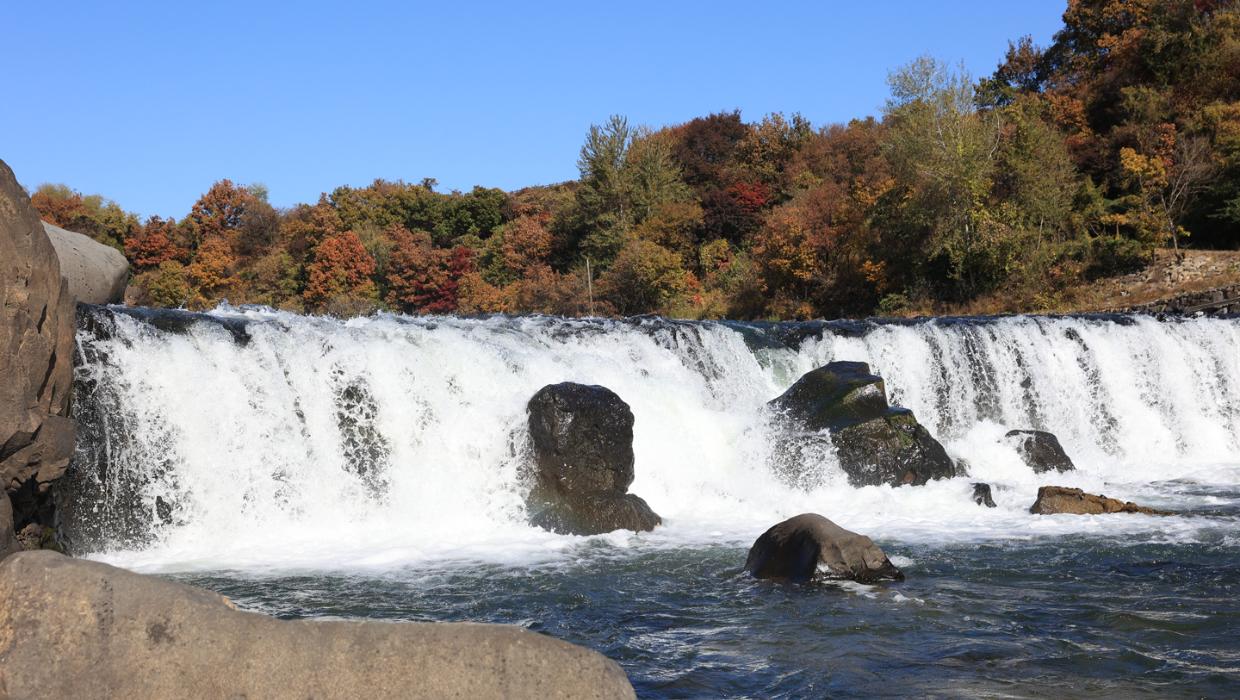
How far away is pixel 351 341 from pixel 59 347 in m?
4.61

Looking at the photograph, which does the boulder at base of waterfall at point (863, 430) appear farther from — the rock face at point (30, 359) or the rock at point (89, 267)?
the rock at point (89, 267)

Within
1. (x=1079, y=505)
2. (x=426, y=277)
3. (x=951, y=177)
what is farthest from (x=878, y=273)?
(x=1079, y=505)

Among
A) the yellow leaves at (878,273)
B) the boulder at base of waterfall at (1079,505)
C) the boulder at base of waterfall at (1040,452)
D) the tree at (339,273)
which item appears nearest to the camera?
the boulder at base of waterfall at (1079,505)

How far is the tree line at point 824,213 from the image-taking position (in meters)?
34.0

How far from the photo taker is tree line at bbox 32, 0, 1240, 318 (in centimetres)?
3400

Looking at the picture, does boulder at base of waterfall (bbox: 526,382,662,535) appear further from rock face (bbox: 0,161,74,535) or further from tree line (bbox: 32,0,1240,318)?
tree line (bbox: 32,0,1240,318)

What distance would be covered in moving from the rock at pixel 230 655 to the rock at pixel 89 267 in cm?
1242

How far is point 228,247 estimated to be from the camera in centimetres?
5566

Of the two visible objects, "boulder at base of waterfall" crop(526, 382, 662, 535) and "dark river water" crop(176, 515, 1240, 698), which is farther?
"boulder at base of waterfall" crop(526, 382, 662, 535)

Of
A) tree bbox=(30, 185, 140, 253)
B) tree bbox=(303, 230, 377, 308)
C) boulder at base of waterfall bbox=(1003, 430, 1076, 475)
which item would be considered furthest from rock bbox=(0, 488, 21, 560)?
tree bbox=(30, 185, 140, 253)

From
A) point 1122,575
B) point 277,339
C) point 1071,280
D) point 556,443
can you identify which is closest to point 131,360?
point 277,339

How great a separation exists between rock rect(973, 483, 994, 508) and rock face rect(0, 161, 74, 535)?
10660 millimetres

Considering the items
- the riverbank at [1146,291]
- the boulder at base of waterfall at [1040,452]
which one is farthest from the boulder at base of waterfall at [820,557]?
the riverbank at [1146,291]

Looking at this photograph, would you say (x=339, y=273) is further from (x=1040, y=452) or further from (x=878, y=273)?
(x=1040, y=452)
